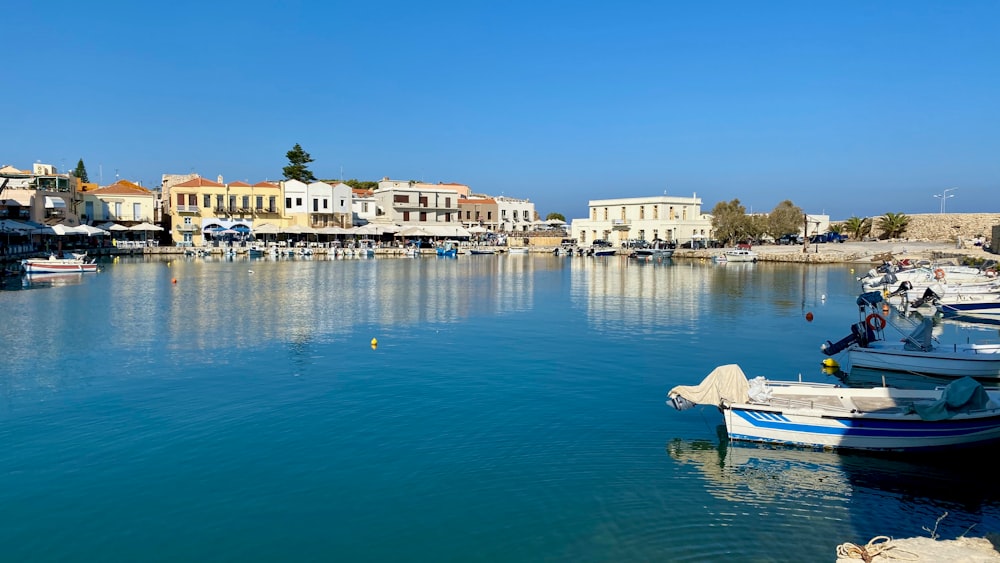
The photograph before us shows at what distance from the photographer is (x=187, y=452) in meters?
12.3

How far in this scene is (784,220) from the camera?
265 feet

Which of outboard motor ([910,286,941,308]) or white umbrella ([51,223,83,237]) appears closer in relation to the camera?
outboard motor ([910,286,941,308])

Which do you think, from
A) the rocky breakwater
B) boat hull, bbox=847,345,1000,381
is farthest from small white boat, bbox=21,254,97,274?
the rocky breakwater

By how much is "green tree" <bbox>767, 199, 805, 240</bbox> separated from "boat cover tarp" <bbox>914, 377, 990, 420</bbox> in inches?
2911

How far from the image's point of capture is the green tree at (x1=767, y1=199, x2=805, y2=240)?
8094 centimetres

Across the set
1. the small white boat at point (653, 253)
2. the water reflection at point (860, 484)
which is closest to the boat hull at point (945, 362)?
the water reflection at point (860, 484)

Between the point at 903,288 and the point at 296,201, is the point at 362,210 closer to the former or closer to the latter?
the point at 296,201

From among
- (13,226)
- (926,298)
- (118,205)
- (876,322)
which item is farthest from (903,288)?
(118,205)

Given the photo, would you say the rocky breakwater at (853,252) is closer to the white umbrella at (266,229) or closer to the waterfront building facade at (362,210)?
the waterfront building facade at (362,210)

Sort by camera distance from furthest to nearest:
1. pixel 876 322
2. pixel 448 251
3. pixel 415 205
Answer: pixel 415 205, pixel 448 251, pixel 876 322

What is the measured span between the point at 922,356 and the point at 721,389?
26.2ft

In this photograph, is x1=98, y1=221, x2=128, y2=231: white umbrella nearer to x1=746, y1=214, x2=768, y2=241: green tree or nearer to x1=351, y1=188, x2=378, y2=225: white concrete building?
x1=351, y1=188, x2=378, y2=225: white concrete building

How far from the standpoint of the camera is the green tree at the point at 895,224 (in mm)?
76562

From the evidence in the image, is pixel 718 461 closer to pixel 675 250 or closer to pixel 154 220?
pixel 675 250
